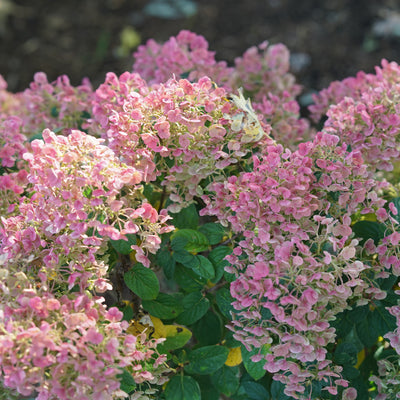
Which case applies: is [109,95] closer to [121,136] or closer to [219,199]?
[121,136]

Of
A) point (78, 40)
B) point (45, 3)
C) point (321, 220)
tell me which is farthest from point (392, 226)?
point (45, 3)

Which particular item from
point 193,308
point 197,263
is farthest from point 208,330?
point 197,263

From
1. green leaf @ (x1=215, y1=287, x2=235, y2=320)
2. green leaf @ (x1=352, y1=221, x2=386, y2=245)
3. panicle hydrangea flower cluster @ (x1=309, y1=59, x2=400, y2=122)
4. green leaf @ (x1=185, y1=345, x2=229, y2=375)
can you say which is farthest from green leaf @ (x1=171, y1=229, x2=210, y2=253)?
panicle hydrangea flower cluster @ (x1=309, y1=59, x2=400, y2=122)

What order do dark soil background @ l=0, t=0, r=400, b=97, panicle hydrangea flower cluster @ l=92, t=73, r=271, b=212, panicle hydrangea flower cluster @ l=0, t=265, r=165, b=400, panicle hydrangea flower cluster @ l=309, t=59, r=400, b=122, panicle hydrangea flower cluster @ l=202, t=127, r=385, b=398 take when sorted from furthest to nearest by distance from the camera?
dark soil background @ l=0, t=0, r=400, b=97 < panicle hydrangea flower cluster @ l=309, t=59, r=400, b=122 < panicle hydrangea flower cluster @ l=92, t=73, r=271, b=212 < panicle hydrangea flower cluster @ l=202, t=127, r=385, b=398 < panicle hydrangea flower cluster @ l=0, t=265, r=165, b=400

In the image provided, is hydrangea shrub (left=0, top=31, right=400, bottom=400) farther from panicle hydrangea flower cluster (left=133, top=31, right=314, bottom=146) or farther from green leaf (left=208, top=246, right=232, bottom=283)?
panicle hydrangea flower cluster (left=133, top=31, right=314, bottom=146)

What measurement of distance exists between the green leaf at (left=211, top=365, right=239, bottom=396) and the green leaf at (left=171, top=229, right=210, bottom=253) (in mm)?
302

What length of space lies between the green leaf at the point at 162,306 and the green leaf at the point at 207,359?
10 centimetres

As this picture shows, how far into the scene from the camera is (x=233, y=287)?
→ 1.00 m

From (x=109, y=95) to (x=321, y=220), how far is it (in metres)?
0.60

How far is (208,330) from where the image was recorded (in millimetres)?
1208

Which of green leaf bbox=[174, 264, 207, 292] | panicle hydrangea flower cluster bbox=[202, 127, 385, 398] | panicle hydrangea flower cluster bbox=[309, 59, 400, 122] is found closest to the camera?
panicle hydrangea flower cluster bbox=[202, 127, 385, 398]

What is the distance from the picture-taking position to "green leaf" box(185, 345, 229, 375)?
1106 mm

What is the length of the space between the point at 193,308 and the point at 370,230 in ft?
1.38

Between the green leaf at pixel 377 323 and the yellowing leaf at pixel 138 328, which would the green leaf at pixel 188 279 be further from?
the green leaf at pixel 377 323
